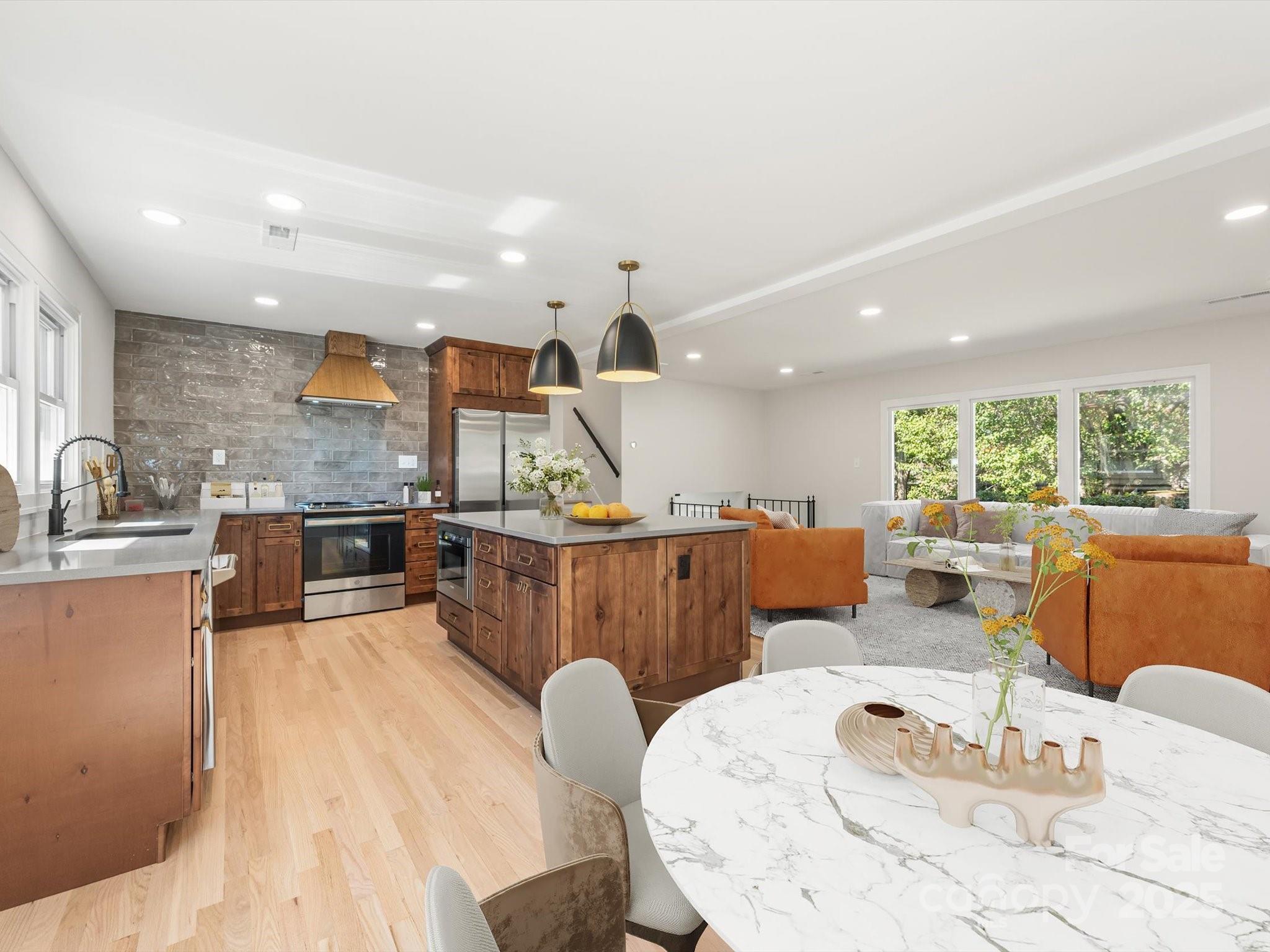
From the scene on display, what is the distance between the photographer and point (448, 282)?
394 cm

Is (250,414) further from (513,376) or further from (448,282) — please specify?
(448,282)

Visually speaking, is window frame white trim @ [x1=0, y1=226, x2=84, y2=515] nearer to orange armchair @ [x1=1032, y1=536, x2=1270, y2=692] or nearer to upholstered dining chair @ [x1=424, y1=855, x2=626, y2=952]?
upholstered dining chair @ [x1=424, y1=855, x2=626, y2=952]

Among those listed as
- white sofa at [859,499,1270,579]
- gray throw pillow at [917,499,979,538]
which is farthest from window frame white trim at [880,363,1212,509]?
white sofa at [859,499,1270,579]

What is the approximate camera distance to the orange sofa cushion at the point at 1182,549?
2836 mm

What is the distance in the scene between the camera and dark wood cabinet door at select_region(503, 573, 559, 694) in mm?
2729

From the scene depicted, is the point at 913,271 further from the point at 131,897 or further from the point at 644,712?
the point at 131,897

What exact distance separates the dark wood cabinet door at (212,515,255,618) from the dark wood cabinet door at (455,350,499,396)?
80.9 inches

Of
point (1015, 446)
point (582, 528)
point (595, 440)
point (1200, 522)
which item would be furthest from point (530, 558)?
point (1015, 446)

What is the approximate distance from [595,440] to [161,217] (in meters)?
4.99

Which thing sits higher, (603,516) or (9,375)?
(9,375)

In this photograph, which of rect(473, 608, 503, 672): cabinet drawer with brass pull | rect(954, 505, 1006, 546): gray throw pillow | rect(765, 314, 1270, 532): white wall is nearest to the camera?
rect(473, 608, 503, 672): cabinet drawer with brass pull

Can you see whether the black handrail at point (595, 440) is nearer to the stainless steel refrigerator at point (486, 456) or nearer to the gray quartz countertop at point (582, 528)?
the stainless steel refrigerator at point (486, 456)

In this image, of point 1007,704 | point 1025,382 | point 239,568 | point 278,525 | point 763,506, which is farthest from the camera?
point 763,506

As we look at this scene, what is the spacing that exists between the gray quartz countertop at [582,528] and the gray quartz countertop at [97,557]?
48.4 inches
